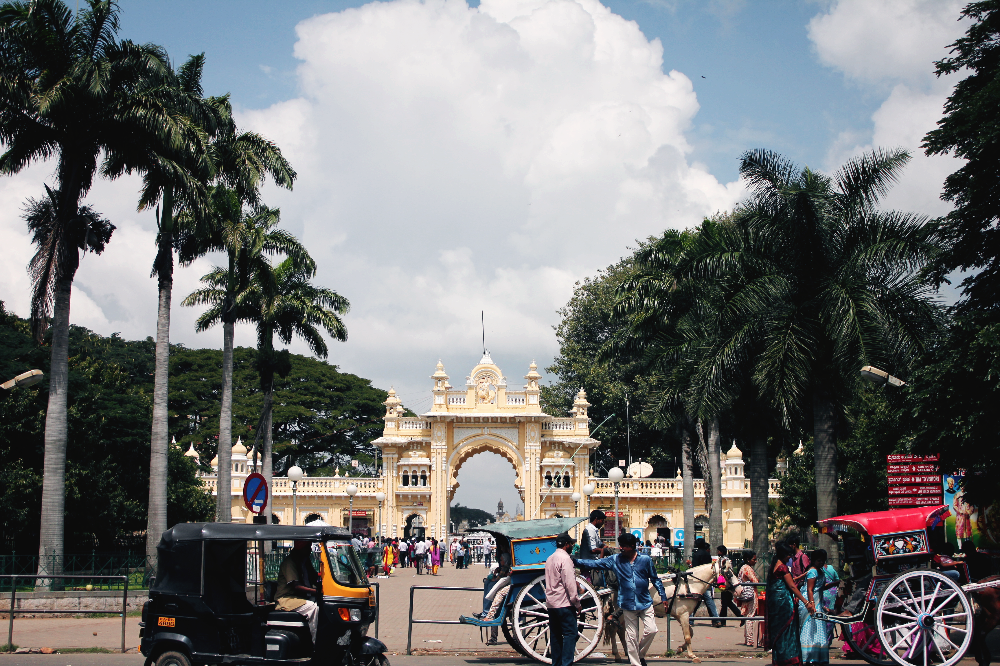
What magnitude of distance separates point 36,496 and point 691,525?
67.2 feet

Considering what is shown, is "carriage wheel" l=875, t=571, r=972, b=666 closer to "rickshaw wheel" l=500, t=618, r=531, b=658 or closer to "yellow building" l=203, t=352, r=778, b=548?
"rickshaw wheel" l=500, t=618, r=531, b=658

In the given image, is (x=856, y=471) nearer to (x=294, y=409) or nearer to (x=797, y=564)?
(x=797, y=564)

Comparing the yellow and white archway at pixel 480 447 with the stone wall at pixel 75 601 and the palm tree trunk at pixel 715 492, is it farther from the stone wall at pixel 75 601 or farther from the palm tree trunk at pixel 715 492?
the stone wall at pixel 75 601

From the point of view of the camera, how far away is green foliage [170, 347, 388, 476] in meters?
56.5

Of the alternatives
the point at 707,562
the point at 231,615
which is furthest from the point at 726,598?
the point at 231,615

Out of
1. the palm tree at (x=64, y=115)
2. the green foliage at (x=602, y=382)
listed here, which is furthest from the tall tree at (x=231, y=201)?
the green foliage at (x=602, y=382)

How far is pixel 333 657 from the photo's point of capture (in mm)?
9336

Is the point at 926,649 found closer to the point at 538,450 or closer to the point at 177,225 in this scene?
the point at 177,225

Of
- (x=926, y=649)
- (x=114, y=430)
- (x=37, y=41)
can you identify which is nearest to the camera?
(x=926, y=649)

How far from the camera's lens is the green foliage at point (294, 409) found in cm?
5653

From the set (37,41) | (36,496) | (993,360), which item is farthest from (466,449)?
(993,360)

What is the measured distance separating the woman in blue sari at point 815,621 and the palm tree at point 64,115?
15.3m

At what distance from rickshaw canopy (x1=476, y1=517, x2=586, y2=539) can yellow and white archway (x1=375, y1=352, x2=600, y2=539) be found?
30623mm

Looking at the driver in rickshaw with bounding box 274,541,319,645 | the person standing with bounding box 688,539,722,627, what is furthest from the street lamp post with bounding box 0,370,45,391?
the person standing with bounding box 688,539,722,627
